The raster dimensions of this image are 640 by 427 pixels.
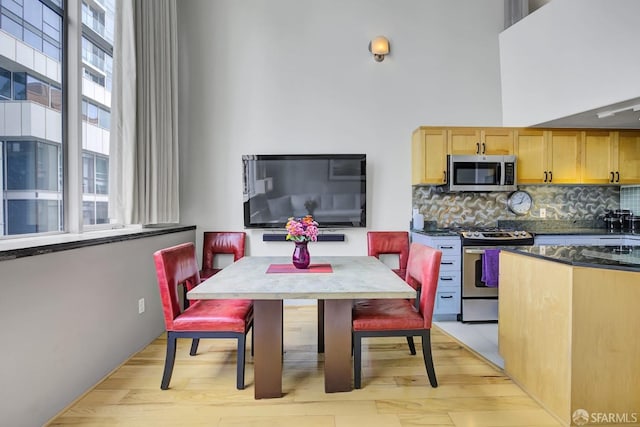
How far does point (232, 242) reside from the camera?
3.51m

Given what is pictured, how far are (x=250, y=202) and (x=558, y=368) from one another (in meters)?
2.90

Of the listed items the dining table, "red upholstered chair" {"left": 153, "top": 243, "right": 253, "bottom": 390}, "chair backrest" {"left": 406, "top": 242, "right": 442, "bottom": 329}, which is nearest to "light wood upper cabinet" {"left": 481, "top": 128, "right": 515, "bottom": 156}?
"chair backrest" {"left": 406, "top": 242, "right": 442, "bottom": 329}

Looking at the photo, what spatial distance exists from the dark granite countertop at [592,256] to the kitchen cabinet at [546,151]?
167cm

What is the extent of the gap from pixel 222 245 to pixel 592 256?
3.06 meters

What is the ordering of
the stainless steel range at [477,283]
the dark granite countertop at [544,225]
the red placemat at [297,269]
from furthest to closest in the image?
the dark granite countertop at [544,225]
the stainless steel range at [477,283]
the red placemat at [297,269]

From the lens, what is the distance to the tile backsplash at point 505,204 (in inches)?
150

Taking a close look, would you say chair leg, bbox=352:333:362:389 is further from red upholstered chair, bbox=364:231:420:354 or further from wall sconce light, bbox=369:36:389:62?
wall sconce light, bbox=369:36:389:62

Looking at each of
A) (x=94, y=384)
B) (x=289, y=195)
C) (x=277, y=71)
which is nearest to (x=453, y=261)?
(x=289, y=195)

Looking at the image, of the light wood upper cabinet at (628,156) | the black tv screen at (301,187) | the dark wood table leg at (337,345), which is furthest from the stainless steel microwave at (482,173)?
the dark wood table leg at (337,345)

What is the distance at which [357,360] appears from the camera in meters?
2.02

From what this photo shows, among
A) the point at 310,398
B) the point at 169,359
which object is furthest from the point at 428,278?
the point at 169,359

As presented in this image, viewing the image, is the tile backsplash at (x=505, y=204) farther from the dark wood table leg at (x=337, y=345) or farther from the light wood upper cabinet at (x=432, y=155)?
the dark wood table leg at (x=337, y=345)

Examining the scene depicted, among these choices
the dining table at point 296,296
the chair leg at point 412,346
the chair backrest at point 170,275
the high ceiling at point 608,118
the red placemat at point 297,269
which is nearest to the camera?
the dining table at point 296,296

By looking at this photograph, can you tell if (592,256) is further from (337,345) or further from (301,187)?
(301,187)
